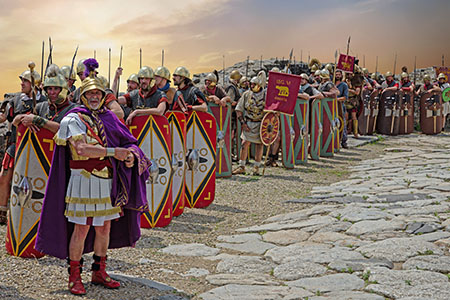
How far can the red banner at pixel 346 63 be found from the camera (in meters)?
15.3

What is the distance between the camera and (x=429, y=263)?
16.0 ft

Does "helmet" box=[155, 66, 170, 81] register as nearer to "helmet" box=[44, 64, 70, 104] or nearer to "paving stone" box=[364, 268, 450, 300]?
"helmet" box=[44, 64, 70, 104]

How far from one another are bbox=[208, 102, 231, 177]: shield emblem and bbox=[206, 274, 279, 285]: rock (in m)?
4.67

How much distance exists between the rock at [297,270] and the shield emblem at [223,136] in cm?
446

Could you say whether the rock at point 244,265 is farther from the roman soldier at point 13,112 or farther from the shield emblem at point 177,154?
the roman soldier at point 13,112

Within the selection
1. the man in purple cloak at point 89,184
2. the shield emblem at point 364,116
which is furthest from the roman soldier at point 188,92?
the shield emblem at point 364,116

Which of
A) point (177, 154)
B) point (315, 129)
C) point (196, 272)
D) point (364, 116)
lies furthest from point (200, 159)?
point (364, 116)

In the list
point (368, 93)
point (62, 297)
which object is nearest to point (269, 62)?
point (368, 93)

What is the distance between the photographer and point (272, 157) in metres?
11.6

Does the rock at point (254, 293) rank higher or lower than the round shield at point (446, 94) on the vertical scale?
lower

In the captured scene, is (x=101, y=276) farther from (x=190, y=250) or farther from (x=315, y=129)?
(x=315, y=129)

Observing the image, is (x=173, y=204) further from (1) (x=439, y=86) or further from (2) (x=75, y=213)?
(1) (x=439, y=86)

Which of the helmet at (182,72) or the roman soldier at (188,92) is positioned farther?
the helmet at (182,72)

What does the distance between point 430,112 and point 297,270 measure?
14.2m
